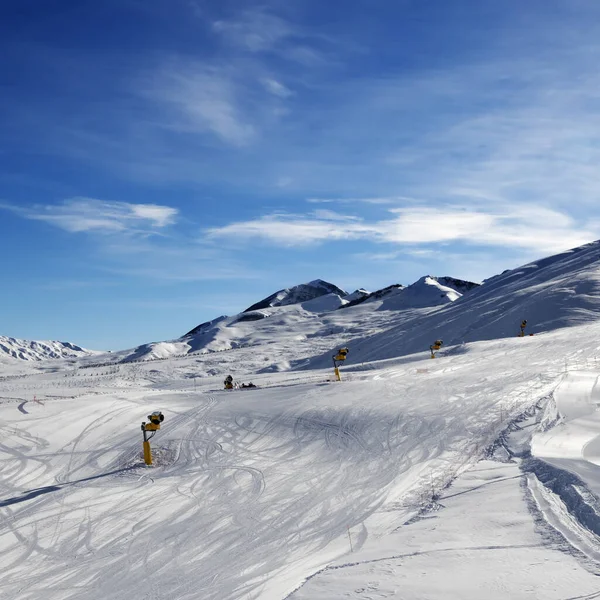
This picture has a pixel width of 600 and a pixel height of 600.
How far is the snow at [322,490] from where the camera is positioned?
24.5 feet

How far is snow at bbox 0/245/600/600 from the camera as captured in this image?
7.46 metres

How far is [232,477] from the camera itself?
15.8 meters

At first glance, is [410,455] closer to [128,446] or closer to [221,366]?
[128,446]

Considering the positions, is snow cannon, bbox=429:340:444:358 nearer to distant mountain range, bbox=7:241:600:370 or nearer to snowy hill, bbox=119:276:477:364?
distant mountain range, bbox=7:241:600:370

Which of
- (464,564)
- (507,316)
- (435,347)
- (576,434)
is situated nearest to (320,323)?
(507,316)

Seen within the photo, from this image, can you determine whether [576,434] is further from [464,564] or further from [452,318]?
[452,318]

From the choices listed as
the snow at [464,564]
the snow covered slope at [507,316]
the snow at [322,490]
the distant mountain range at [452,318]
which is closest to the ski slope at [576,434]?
the snow at [322,490]

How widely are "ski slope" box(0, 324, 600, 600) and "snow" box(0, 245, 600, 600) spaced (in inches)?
2.6

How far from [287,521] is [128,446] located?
936cm

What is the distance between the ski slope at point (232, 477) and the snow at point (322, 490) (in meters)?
0.07

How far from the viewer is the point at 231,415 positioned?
74.7 feet

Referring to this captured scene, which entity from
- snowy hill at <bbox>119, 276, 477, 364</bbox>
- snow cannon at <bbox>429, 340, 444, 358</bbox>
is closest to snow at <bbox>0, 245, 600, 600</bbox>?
snow cannon at <bbox>429, 340, 444, 358</bbox>

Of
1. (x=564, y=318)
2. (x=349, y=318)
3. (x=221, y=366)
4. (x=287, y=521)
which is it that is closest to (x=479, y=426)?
(x=287, y=521)

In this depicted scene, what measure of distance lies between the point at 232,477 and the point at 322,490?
10.0ft
